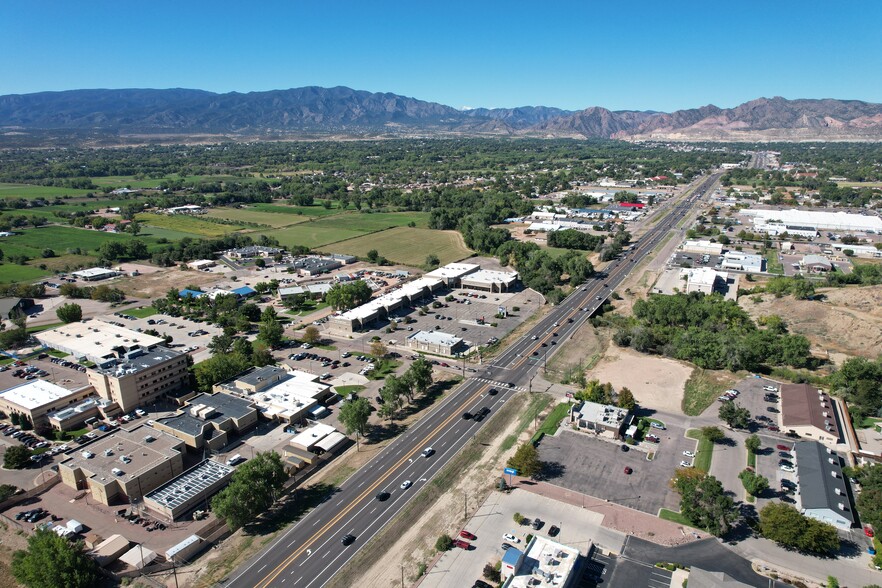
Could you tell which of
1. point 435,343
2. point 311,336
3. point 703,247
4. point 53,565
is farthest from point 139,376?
point 703,247

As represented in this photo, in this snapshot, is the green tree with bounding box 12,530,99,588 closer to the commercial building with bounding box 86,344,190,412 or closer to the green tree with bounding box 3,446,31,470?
the green tree with bounding box 3,446,31,470

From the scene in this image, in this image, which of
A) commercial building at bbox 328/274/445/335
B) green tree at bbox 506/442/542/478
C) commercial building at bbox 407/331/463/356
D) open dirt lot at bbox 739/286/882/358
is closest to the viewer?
green tree at bbox 506/442/542/478

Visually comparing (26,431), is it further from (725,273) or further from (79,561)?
(725,273)

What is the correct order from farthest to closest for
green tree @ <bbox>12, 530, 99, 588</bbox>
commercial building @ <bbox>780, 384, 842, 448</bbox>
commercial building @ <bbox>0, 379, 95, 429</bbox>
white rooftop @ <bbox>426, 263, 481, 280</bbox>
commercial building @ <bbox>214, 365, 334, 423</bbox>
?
white rooftop @ <bbox>426, 263, 481, 280</bbox> < commercial building @ <bbox>214, 365, 334, 423</bbox> < commercial building @ <bbox>0, 379, 95, 429</bbox> < commercial building @ <bbox>780, 384, 842, 448</bbox> < green tree @ <bbox>12, 530, 99, 588</bbox>

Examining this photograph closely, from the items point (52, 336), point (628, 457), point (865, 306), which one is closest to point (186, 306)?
point (52, 336)

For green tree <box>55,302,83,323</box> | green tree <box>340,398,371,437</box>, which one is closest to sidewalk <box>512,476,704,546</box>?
green tree <box>340,398,371,437</box>

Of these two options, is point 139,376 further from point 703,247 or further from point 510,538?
point 703,247

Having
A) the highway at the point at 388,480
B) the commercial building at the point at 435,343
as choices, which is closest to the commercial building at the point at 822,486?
the highway at the point at 388,480

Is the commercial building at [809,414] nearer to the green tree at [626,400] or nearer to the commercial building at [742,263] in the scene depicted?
the green tree at [626,400]
